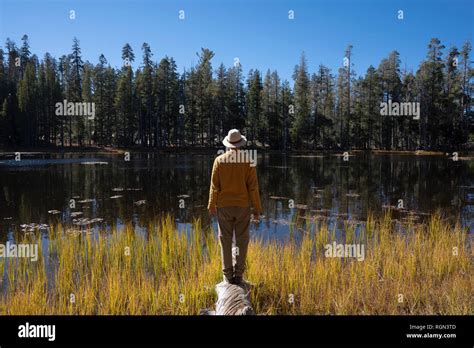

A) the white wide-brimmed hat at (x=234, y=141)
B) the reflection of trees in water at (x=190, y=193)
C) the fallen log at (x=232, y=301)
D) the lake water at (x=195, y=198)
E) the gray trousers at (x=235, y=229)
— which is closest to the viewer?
the fallen log at (x=232, y=301)

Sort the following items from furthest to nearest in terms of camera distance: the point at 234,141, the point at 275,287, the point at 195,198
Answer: the point at 195,198 < the point at 275,287 < the point at 234,141

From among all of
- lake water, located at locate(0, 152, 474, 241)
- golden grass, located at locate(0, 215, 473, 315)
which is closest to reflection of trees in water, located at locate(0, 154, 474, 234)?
lake water, located at locate(0, 152, 474, 241)

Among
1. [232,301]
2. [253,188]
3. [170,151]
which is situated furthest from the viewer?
[170,151]

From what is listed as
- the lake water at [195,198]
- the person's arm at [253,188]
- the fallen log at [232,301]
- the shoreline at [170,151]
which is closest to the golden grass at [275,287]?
the fallen log at [232,301]

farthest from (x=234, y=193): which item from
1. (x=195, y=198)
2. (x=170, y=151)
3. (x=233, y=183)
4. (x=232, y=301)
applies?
(x=170, y=151)

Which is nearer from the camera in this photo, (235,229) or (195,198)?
(235,229)

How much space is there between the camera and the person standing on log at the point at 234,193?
6027 mm

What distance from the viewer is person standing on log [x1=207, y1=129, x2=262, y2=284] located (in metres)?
6.03

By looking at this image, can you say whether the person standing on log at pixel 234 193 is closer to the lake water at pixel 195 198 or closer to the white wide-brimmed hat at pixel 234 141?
the white wide-brimmed hat at pixel 234 141

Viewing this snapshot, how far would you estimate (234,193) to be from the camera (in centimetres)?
606

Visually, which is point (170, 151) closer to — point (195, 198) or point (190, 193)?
point (190, 193)

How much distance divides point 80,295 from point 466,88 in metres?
75.8
